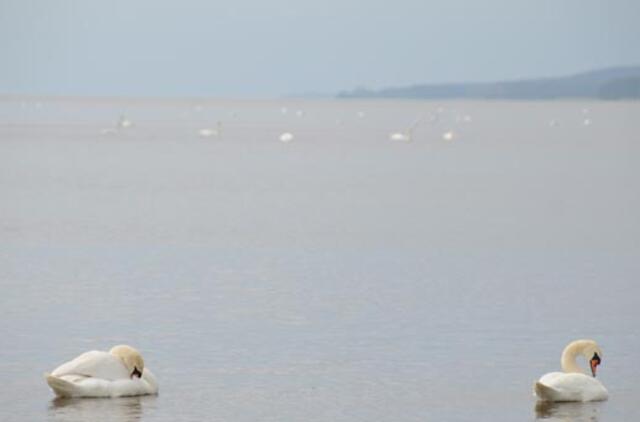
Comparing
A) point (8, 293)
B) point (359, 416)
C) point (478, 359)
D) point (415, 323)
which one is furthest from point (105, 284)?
point (359, 416)

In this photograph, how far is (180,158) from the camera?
82.0 m

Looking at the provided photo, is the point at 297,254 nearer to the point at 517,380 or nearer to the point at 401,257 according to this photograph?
the point at 401,257

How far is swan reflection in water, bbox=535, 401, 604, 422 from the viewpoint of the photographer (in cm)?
1792

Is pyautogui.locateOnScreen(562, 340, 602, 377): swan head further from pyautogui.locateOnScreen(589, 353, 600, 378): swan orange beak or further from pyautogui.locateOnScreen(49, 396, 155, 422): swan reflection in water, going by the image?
pyautogui.locateOnScreen(49, 396, 155, 422): swan reflection in water

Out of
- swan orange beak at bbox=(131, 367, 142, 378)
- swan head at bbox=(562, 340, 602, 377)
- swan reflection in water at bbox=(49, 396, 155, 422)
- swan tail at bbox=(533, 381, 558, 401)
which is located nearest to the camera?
swan reflection in water at bbox=(49, 396, 155, 422)

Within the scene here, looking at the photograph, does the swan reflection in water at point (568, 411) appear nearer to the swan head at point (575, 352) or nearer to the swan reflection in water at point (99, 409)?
the swan head at point (575, 352)

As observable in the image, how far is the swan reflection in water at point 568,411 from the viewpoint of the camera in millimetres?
17922

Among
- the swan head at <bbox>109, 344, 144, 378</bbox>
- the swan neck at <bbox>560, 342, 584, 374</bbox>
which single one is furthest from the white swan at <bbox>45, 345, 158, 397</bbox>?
the swan neck at <bbox>560, 342, 584, 374</bbox>

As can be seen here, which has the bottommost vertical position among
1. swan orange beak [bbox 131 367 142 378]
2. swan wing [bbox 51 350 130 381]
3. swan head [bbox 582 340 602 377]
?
swan head [bbox 582 340 602 377]

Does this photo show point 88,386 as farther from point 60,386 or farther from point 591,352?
point 591,352

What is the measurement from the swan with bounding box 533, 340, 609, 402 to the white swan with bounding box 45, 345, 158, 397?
4.06 meters

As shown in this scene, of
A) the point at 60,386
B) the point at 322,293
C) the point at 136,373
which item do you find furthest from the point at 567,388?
the point at 322,293

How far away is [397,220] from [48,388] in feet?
81.0

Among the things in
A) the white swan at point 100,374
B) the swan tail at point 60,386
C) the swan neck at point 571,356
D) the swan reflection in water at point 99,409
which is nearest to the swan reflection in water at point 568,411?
the swan neck at point 571,356
